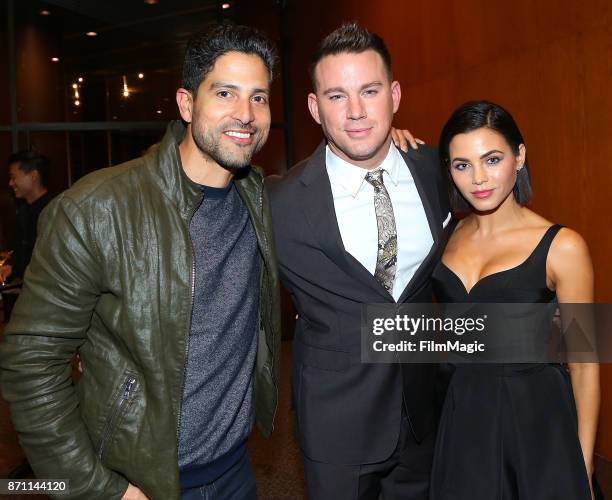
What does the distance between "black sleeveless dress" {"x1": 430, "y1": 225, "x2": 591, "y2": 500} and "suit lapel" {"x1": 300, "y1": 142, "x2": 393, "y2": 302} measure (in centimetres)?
36

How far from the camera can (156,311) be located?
149 centimetres

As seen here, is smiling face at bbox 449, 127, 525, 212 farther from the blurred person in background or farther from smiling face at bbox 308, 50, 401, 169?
the blurred person in background

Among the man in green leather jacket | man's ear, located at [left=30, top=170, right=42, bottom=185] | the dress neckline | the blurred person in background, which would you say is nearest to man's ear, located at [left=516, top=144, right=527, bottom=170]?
the dress neckline

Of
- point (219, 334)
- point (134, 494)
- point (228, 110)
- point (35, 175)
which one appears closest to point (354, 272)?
point (219, 334)

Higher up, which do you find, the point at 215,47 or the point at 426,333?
the point at 215,47

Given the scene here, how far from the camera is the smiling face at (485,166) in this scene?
1951 mm

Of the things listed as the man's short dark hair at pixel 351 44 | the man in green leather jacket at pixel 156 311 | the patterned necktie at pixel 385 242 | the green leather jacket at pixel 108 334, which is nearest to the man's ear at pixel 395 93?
the man's short dark hair at pixel 351 44

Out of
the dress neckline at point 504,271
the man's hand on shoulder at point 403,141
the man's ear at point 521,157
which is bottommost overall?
the dress neckline at point 504,271

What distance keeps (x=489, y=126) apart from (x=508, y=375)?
0.81 meters

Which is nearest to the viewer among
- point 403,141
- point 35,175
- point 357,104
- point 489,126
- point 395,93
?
point 489,126

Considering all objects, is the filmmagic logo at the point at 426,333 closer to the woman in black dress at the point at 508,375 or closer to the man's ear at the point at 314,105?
the woman in black dress at the point at 508,375

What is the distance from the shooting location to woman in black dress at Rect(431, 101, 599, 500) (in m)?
1.80

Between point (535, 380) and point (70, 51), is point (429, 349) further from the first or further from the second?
point (70, 51)

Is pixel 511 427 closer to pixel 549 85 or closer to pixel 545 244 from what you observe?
pixel 545 244
